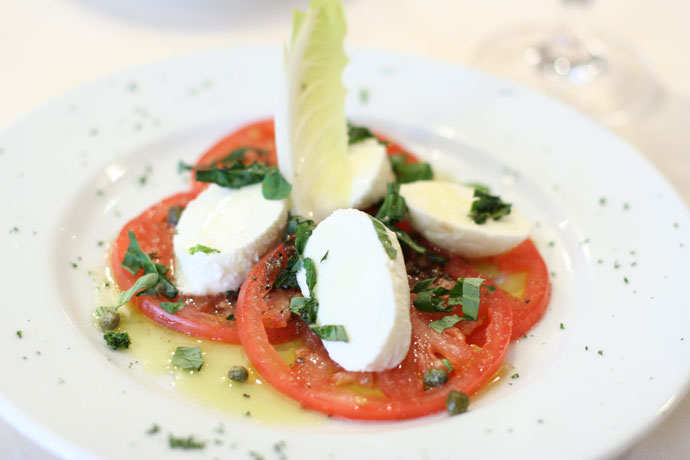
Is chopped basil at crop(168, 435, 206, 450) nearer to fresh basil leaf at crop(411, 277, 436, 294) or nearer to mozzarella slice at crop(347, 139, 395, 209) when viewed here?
fresh basil leaf at crop(411, 277, 436, 294)

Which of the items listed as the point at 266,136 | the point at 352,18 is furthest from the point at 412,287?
the point at 352,18

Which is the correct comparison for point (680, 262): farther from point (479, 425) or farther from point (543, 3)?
point (543, 3)

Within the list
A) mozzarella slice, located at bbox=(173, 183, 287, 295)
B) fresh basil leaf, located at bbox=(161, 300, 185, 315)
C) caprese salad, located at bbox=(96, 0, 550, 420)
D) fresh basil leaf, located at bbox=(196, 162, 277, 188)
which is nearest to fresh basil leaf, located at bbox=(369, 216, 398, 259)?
caprese salad, located at bbox=(96, 0, 550, 420)

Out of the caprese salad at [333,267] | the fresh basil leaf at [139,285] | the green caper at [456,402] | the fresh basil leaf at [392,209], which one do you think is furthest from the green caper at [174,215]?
the green caper at [456,402]

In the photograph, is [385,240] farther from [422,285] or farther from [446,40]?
[446,40]

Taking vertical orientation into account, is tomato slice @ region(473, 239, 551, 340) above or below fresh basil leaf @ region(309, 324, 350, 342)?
below

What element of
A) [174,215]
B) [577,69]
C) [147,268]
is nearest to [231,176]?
[174,215]
